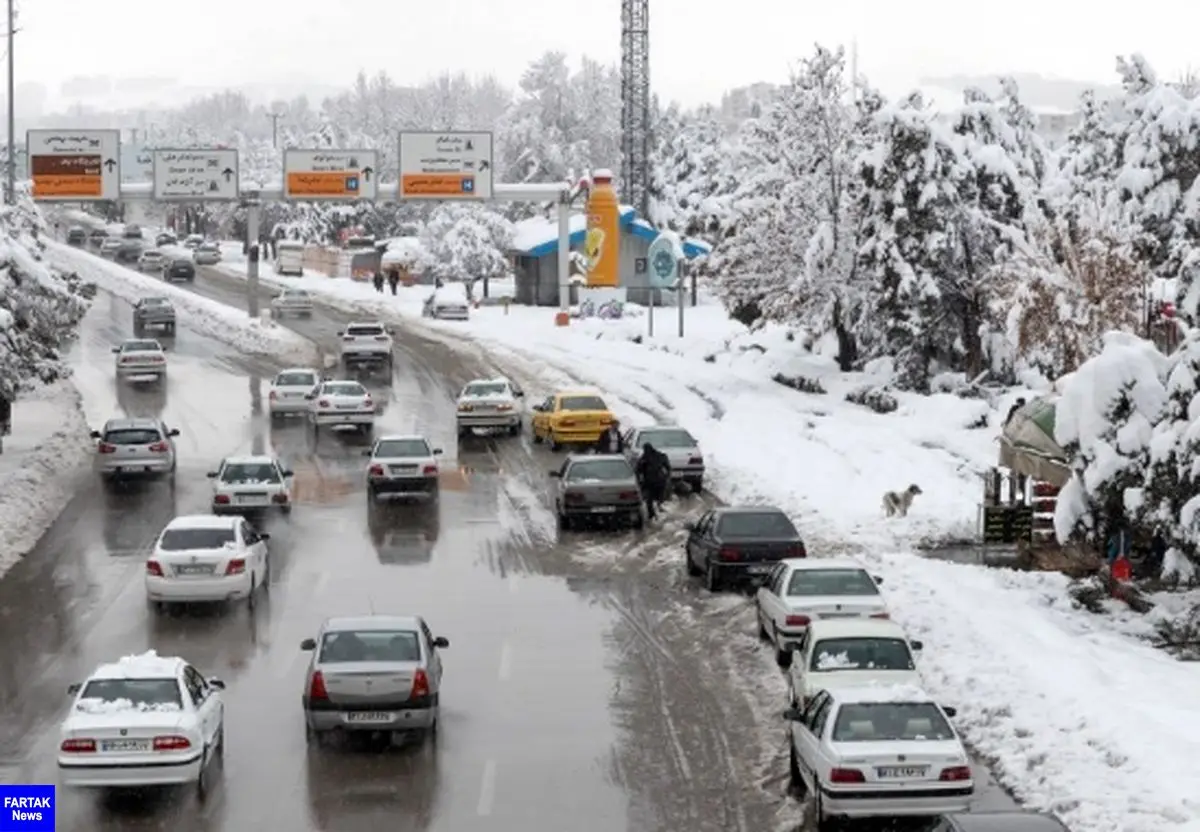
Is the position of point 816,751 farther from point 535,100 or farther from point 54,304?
point 535,100

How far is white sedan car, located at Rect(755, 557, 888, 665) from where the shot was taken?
2597 cm

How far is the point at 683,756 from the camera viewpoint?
21.7 m

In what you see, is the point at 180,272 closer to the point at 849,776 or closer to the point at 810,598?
the point at 810,598

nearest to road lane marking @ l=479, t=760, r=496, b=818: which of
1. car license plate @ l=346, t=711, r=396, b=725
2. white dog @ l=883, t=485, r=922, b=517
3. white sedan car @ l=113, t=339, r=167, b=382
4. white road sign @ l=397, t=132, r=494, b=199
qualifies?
car license plate @ l=346, t=711, r=396, b=725

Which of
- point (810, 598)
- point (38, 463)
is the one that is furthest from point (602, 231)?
point (810, 598)

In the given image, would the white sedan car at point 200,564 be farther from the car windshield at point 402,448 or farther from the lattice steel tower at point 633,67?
the lattice steel tower at point 633,67

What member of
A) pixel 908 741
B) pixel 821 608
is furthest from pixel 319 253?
pixel 908 741

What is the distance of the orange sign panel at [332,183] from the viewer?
76.4m

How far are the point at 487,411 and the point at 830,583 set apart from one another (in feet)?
81.8

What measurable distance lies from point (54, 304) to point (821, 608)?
21837 mm

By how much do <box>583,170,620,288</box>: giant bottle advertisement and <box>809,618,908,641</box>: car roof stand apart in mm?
62467

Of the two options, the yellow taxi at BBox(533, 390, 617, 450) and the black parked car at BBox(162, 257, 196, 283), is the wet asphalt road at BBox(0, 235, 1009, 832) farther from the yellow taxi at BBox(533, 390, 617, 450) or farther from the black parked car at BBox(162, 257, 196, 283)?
the black parked car at BBox(162, 257, 196, 283)

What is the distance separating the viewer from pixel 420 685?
2155 cm

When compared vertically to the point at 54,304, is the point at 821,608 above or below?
below
